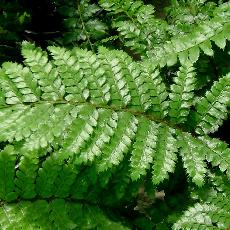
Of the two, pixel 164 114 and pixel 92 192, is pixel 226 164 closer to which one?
pixel 164 114

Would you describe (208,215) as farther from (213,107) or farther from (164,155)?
(213,107)

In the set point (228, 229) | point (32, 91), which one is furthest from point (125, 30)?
point (228, 229)

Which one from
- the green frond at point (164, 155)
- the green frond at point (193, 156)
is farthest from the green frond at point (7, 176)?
the green frond at point (193, 156)

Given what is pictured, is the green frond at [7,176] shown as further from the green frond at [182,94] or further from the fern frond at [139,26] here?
the fern frond at [139,26]

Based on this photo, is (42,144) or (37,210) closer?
(42,144)

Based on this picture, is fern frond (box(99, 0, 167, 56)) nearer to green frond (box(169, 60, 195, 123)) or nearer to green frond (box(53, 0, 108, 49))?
green frond (box(53, 0, 108, 49))

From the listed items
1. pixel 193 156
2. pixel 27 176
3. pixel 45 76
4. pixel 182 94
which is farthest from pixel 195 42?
pixel 27 176

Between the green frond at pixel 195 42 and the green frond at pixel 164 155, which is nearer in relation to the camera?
the green frond at pixel 164 155

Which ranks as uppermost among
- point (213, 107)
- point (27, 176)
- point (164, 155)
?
point (213, 107)
